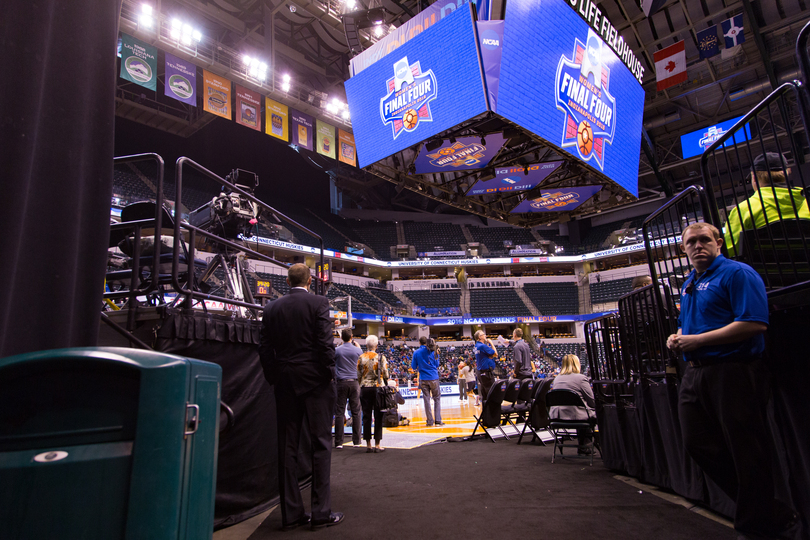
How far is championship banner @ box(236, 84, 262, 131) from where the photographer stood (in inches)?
607

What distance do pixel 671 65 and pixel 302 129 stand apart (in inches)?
494

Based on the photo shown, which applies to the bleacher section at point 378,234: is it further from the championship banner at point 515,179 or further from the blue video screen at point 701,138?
the championship banner at point 515,179

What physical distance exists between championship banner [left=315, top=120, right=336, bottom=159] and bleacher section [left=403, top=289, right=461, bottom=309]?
44.8ft

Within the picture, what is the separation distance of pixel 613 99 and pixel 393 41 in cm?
375

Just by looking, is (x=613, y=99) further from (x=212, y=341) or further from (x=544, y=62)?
(x=212, y=341)

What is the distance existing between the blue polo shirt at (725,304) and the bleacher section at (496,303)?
85.5ft

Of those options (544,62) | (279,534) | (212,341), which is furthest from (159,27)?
(279,534)

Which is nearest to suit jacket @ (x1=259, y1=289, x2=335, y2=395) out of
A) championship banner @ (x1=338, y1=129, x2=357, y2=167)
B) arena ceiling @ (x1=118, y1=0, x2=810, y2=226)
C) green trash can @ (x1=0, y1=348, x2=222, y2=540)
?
green trash can @ (x1=0, y1=348, x2=222, y2=540)

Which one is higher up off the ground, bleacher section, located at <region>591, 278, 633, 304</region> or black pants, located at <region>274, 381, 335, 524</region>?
bleacher section, located at <region>591, 278, 633, 304</region>

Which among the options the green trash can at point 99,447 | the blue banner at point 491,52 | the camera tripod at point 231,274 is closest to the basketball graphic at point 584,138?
the blue banner at point 491,52

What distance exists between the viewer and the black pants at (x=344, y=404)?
560 centimetres

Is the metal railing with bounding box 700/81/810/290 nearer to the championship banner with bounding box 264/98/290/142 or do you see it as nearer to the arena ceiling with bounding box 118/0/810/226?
the arena ceiling with bounding box 118/0/810/226

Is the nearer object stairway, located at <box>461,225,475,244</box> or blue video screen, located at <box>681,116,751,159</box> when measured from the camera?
blue video screen, located at <box>681,116,751,159</box>

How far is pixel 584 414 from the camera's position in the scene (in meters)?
4.31
